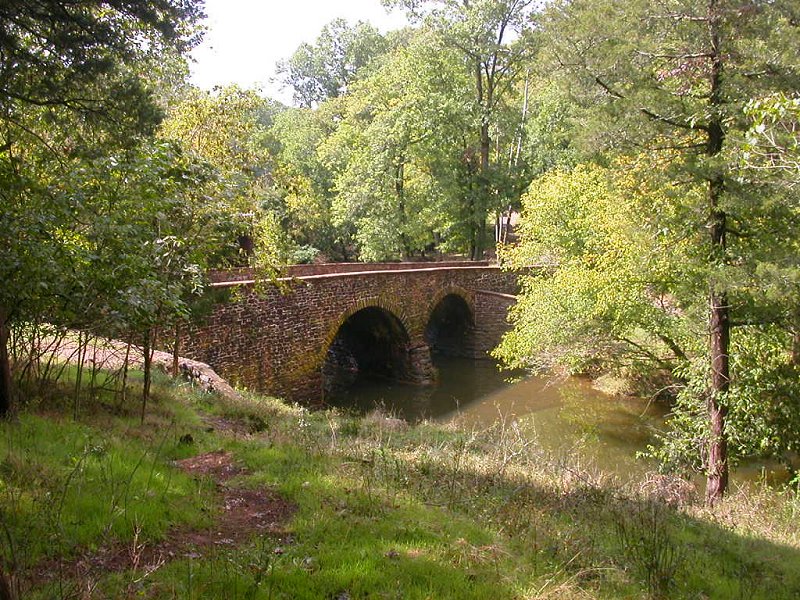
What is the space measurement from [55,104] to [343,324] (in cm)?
1441

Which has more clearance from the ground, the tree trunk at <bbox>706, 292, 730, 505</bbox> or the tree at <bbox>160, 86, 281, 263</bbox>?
the tree at <bbox>160, 86, 281, 263</bbox>

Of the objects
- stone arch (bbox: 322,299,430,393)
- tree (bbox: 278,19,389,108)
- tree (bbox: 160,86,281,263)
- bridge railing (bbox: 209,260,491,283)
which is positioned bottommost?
stone arch (bbox: 322,299,430,393)

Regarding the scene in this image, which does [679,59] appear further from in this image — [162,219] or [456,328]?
[456,328]

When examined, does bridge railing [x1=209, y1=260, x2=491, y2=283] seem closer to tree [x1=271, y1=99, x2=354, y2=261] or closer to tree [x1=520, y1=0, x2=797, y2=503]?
tree [x1=271, y1=99, x2=354, y2=261]

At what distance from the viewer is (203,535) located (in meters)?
4.12

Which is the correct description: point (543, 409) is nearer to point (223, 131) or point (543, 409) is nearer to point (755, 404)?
point (755, 404)

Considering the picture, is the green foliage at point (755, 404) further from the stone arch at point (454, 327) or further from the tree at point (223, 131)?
the stone arch at point (454, 327)

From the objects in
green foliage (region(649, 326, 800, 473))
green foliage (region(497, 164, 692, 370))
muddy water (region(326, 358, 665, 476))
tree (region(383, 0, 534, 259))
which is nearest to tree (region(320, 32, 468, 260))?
tree (region(383, 0, 534, 259))

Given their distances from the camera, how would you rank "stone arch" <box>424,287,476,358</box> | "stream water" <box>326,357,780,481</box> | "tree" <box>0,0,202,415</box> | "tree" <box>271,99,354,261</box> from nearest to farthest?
1. "tree" <box>0,0,202,415</box>
2. "stream water" <box>326,357,780,481</box>
3. "stone arch" <box>424,287,476,358</box>
4. "tree" <box>271,99,354,261</box>

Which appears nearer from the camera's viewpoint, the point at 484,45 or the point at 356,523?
the point at 356,523

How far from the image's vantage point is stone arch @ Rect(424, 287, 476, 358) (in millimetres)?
22875

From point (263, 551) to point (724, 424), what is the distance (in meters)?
7.19

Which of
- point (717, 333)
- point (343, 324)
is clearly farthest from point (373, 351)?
point (717, 333)

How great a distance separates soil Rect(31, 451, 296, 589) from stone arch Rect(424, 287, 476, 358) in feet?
55.4
